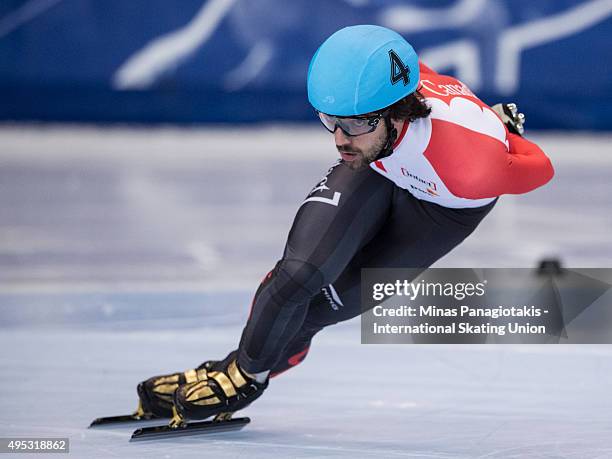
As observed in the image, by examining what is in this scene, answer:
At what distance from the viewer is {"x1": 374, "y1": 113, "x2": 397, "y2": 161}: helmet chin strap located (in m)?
2.66

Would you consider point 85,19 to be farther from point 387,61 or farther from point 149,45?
point 387,61

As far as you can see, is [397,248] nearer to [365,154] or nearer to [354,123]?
[365,154]

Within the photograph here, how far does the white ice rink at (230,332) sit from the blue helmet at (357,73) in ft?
2.98

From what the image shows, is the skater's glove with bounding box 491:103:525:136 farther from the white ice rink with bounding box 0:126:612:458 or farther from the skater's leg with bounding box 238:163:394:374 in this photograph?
the white ice rink with bounding box 0:126:612:458

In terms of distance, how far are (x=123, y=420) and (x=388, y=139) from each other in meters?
1.11

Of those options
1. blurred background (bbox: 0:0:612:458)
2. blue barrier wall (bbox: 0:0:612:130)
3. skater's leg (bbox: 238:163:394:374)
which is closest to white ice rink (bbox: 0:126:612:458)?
blurred background (bbox: 0:0:612:458)

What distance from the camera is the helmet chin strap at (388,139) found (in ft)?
8.72

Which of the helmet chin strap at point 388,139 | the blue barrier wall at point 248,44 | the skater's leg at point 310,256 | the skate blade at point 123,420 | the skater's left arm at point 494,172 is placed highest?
the blue barrier wall at point 248,44

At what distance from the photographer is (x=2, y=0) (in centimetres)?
923

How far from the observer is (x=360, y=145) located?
104 inches

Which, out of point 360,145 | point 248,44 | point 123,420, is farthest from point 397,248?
point 248,44

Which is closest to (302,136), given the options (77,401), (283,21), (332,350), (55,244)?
(283,21)

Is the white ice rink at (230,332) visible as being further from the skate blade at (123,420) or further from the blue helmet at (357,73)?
the blue helmet at (357,73)

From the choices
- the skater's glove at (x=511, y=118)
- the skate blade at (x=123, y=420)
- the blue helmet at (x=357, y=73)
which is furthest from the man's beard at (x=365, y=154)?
the skate blade at (x=123, y=420)
